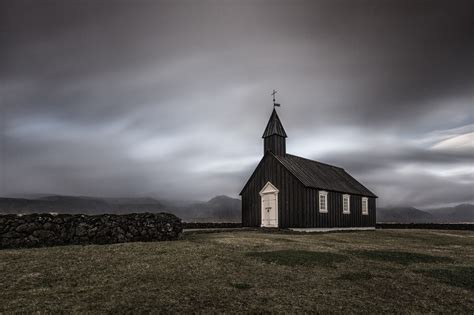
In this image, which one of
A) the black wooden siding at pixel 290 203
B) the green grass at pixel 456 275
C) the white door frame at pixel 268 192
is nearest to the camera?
the green grass at pixel 456 275

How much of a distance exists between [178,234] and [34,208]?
5911 inches

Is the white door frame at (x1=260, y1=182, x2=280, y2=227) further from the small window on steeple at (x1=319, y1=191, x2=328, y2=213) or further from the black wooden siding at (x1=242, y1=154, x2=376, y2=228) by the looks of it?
the small window on steeple at (x1=319, y1=191, x2=328, y2=213)

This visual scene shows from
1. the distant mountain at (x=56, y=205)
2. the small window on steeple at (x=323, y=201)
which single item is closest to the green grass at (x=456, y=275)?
the small window on steeple at (x=323, y=201)

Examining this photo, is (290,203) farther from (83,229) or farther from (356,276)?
(356,276)

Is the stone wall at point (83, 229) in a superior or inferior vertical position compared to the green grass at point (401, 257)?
superior

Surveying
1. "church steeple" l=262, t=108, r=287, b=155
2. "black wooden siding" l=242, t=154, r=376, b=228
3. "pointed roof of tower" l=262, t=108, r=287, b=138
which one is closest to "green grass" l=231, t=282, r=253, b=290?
"black wooden siding" l=242, t=154, r=376, b=228

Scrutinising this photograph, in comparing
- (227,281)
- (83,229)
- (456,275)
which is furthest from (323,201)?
(227,281)

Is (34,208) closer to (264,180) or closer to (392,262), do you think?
(264,180)

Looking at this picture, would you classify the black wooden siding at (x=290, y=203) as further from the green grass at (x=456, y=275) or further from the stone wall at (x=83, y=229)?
the green grass at (x=456, y=275)

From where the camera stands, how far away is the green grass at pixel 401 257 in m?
14.5

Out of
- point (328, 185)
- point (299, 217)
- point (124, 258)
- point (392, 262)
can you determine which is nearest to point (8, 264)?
point (124, 258)

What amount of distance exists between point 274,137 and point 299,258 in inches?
989

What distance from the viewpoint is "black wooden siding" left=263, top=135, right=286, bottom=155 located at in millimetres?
37688

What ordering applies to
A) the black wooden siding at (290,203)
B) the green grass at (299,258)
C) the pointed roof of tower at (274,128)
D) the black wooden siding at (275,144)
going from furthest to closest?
the pointed roof of tower at (274,128)
the black wooden siding at (275,144)
the black wooden siding at (290,203)
the green grass at (299,258)
